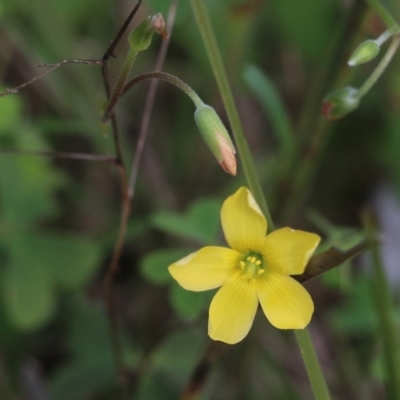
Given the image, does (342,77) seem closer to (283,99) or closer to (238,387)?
(238,387)

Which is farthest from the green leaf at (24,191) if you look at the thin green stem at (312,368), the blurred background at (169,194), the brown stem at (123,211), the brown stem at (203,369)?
the thin green stem at (312,368)

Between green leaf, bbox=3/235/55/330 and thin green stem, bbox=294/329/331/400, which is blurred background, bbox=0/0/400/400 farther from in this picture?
thin green stem, bbox=294/329/331/400

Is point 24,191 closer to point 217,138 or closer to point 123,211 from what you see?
point 123,211

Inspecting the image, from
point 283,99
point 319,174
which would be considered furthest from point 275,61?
point 319,174

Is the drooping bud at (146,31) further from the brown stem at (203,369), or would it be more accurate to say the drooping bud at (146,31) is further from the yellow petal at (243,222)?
the brown stem at (203,369)

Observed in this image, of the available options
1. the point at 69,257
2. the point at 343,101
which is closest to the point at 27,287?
the point at 69,257

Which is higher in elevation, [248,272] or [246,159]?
[246,159]
